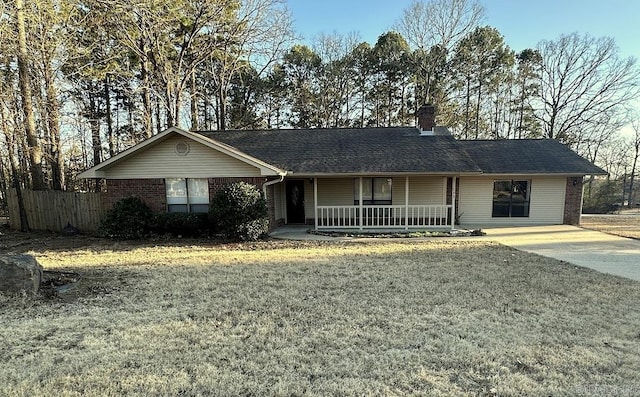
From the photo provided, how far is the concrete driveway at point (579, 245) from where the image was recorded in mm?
7551

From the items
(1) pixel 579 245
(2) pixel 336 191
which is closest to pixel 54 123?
(2) pixel 336 191

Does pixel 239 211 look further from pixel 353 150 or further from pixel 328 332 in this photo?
pixel 328 332

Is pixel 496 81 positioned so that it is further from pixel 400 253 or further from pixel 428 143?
pixel 400 253

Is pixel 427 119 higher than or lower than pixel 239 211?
higher

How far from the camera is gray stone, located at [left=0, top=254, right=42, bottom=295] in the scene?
5332 mm

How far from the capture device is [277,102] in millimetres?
26062

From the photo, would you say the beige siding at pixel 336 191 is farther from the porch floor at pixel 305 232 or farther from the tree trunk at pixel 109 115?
the tree trunk at pixel 109 115

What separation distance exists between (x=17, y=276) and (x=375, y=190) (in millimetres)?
11137

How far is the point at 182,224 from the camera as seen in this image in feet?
36.8

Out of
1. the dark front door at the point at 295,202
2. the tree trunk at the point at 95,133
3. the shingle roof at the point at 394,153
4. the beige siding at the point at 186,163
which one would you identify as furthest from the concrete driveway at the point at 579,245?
the tree trunk at the point at 95,133

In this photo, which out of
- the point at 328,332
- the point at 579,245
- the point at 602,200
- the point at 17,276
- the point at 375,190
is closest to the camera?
the point at 328,332

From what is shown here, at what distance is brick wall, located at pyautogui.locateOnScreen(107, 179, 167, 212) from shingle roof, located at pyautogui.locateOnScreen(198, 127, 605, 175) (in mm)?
3780

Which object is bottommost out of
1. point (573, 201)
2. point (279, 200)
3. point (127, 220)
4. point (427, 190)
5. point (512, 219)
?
point (512, 219)

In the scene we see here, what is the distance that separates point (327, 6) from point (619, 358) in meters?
19.9
